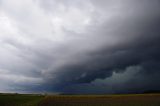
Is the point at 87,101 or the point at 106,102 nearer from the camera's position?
the point at 106,102

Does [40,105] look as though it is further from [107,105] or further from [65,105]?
[107,105]

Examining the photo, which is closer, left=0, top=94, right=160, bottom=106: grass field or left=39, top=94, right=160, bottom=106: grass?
left=39, top=94, right=160, bottom=106: grass

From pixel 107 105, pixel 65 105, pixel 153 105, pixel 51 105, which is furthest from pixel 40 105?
pixel 153 105

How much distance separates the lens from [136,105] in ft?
294

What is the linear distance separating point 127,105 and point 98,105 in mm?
11510

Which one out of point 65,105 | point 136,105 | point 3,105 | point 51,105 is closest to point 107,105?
point 136,105

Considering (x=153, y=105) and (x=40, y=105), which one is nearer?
(x=153, y=105)

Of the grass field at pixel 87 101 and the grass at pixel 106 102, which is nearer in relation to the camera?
the grass at pixel 106 102

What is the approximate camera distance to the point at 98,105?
3647 inches

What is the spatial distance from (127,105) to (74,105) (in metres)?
21.3

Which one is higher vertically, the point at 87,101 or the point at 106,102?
the point at 87,101

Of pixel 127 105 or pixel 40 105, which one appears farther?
pixel 40 105

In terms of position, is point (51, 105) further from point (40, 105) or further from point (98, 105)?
point (98, 105)

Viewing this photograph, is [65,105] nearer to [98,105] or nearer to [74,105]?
[74,105]
